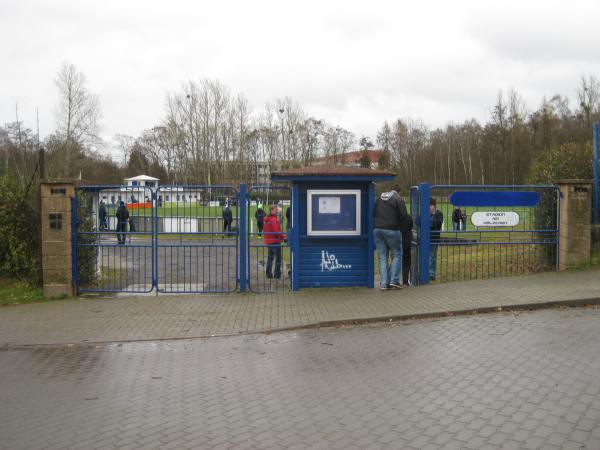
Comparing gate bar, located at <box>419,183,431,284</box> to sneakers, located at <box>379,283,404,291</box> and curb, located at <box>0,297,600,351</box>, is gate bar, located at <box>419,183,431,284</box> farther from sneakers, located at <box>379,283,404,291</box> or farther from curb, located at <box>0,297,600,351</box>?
curb, located at <box>0,297,600,351</box>

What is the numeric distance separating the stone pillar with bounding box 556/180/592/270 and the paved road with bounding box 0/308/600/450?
4.01m

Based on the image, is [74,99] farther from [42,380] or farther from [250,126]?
[42,380]

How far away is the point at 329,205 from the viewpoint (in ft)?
36.6

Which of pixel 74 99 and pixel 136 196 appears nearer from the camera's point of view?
pixel 136 196

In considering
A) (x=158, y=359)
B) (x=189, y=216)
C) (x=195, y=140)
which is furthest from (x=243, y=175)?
(x=158, y=359)

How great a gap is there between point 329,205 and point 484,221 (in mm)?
2962

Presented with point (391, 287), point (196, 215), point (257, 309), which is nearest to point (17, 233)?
point (196, 215)

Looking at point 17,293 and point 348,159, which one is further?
point 348,159

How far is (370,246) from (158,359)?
5090 millimetres

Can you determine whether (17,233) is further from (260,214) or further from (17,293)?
(260,214)

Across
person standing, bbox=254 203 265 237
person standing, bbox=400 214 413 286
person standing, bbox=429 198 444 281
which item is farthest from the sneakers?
person standing, bbox=254 203 265 237

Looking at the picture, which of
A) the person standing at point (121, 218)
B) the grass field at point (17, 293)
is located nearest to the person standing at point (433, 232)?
the person standing at point (121, 218)

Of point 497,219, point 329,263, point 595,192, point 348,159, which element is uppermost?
point 348,159

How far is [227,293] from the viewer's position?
11.4 m
